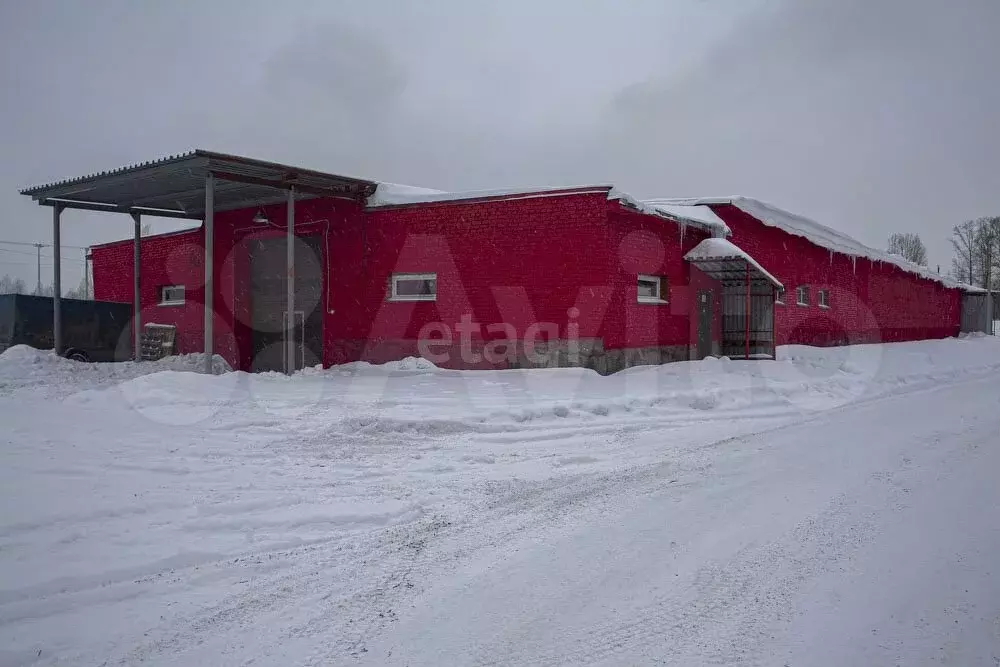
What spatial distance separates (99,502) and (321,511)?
1657 mm

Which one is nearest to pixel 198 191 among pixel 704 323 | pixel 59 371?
pixel 59 371

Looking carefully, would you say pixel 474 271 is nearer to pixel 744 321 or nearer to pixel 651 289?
pixel 651 289

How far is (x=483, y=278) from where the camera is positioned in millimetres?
14359

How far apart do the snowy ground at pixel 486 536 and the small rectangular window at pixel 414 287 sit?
5886mm

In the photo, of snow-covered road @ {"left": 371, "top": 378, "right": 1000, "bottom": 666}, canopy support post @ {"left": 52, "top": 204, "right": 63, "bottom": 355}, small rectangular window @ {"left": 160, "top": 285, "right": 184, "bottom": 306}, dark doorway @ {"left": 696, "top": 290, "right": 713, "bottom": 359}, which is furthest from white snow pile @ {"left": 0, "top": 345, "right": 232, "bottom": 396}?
dark doorway @ {"left": 696, "top": 290, "right": 713, "bottom": 359}

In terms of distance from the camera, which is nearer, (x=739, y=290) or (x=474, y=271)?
(x=474, y=271)

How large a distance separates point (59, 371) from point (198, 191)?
4.97 metres

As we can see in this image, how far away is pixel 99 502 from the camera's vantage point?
509 cm

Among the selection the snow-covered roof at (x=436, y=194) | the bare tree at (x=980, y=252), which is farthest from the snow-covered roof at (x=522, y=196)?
the bare tree at (x=980, y=252)

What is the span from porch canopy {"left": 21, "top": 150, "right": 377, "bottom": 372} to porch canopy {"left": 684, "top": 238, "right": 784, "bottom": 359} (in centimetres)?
825

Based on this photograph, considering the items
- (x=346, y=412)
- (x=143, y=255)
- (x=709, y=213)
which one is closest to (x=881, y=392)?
(x=709, y=213)

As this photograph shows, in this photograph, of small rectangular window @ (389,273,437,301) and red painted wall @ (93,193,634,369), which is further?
small rectangular window @ (389,273,437,301)

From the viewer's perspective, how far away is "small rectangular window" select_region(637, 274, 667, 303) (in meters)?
15.1

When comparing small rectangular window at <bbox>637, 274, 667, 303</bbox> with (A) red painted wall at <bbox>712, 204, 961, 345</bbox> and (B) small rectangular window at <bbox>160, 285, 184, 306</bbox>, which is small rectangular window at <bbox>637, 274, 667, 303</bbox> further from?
(B) small rectangular window at <bbox>160, 285, 184, 306</bbox>
